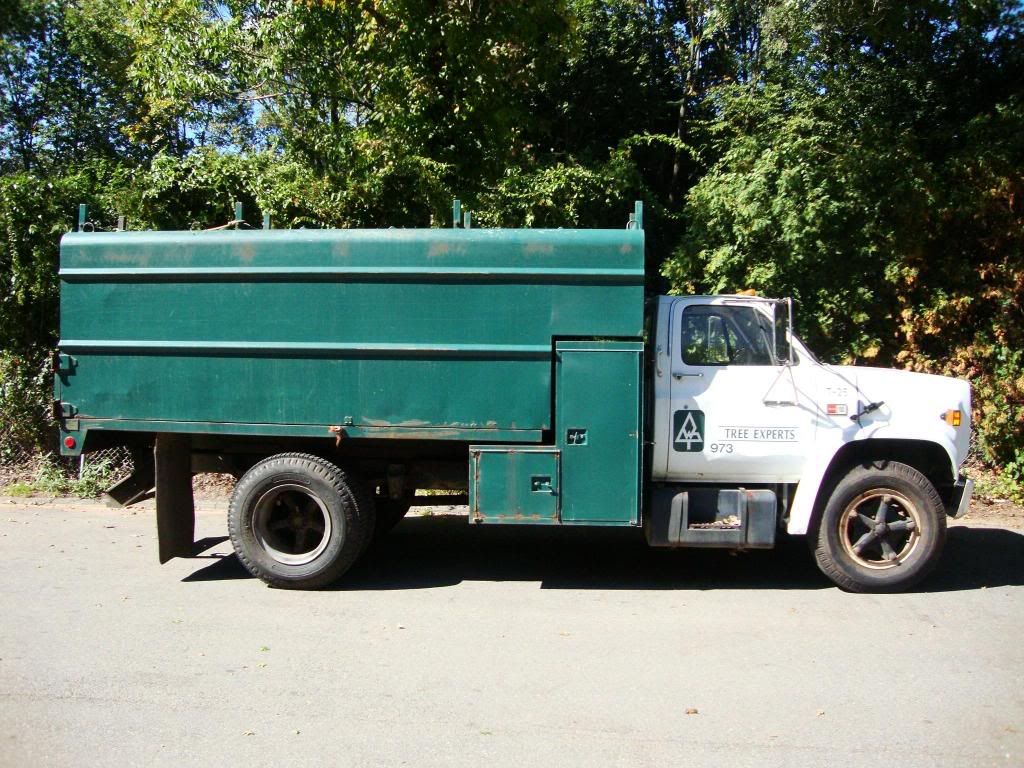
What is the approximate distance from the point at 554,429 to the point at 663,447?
80cm

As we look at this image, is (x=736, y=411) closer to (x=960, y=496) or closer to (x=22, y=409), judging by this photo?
(x=960, y=496)

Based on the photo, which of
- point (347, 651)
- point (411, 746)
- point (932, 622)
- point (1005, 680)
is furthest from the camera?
point (932, 622)

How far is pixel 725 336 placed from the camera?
22.7ft

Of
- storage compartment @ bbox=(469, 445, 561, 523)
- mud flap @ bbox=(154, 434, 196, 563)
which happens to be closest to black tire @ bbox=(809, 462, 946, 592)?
storage compartment @ bbox=(469, 445, 561, 523)

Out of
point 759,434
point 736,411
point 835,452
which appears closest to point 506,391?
point 736,411

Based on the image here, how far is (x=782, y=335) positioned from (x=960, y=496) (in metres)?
1.70

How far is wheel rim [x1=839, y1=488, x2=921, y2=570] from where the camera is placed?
670cm

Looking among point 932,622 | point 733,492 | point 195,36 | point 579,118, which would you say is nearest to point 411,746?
point 733,492

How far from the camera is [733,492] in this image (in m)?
6.73

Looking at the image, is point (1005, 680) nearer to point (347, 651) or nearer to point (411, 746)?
point (411, 746)

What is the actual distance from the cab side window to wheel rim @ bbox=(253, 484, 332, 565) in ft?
9.59

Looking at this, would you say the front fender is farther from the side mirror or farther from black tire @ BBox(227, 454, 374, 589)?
black tire @ BBox(227, 454, 374, 589)

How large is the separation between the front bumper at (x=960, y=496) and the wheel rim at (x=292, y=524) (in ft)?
14.9

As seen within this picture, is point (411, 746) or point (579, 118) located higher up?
point (579, 118)
